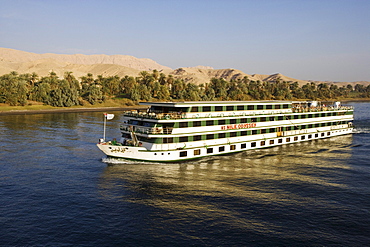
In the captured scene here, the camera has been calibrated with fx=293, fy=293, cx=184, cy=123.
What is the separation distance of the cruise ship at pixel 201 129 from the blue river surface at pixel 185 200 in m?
1.90

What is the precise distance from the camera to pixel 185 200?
1176 inches

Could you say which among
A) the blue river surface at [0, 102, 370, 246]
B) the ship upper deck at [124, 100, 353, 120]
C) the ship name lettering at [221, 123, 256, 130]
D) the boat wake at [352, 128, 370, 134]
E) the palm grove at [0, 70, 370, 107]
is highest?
the palm grove at [0, 70, 370, 107]

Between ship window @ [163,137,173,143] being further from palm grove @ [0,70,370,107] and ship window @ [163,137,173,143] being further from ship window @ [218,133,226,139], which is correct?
palm grove @ [0,70,370,107]

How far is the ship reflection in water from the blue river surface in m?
0.09

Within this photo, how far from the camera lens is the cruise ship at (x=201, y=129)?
41531 millimetres

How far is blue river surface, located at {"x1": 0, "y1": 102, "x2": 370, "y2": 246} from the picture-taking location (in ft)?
76.2

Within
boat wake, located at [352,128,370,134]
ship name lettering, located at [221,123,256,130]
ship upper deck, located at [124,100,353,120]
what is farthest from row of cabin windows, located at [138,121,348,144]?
boat wake, located at [352,128,370,134]

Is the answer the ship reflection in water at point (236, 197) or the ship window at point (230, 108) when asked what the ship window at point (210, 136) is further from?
the ship window at point (230, 108)

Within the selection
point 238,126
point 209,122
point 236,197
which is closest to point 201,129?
point 209,122

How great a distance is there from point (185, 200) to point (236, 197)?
215 inches

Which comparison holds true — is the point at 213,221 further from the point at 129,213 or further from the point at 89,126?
the point at 89,126

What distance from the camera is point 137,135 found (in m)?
42.7

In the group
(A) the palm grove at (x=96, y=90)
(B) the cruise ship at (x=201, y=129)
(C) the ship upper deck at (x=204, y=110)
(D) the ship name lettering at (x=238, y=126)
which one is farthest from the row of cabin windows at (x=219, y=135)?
(A) the palm grove at (x=96, y=90)

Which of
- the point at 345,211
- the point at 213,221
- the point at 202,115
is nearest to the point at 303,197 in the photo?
the point at 345,211
